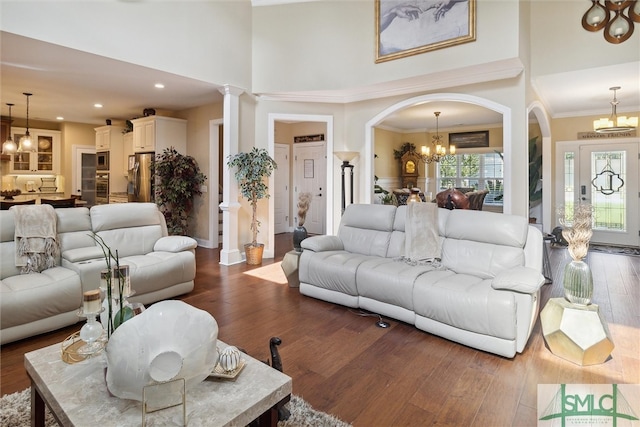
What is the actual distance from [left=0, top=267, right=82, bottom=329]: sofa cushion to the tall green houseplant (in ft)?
10.7

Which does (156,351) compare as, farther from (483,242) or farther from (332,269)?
(483,242)

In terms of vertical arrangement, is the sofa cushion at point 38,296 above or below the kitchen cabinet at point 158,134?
below

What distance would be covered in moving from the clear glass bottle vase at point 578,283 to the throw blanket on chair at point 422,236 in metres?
1.01

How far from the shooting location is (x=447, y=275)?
298 centimetres

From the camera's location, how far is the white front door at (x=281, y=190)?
8211 millimetres

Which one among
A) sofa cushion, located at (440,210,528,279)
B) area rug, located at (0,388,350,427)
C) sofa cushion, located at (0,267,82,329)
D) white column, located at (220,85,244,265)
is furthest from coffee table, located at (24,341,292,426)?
white column, located at (220,85,244,265)

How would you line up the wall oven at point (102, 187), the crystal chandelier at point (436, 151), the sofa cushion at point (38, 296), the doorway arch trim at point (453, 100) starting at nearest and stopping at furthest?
the sofa cushion at point (38, 296), the doorway arch trim at point (453, 100), the wall oven at point (102, 187), the crystal chandelier at point (436, 151)

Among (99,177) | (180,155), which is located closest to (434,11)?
(180,155)

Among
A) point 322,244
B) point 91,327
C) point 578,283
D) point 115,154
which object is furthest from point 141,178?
point 578,283

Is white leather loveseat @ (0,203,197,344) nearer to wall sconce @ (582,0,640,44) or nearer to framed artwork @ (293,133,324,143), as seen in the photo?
wall sconce @ (582,0,640,44)

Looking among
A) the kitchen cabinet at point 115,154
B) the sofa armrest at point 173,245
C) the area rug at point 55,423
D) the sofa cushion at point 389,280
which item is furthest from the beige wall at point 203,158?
the area rug at point 55,423

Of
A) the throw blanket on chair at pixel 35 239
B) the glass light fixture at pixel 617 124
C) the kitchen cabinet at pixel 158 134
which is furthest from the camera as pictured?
the kitchen cabinet at pixel 158 134

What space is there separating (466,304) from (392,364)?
71cm

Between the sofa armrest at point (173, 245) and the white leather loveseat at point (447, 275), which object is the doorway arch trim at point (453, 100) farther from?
the sofa armrest at point (173, 245)
